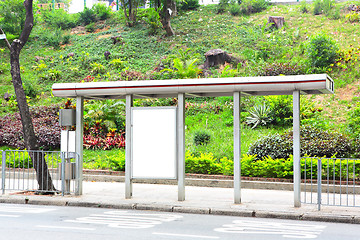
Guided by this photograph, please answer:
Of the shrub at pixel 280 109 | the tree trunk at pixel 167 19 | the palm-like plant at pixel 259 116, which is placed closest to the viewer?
the palm-like plant at pixel 259 116

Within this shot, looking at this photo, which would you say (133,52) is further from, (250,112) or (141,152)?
(141,152)

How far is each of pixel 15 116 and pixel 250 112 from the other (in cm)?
1300

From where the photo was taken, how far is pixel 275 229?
9.25 metres

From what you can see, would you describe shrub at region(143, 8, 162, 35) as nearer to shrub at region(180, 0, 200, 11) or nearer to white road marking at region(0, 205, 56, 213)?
shrub at region(180, 0, 200, 11)

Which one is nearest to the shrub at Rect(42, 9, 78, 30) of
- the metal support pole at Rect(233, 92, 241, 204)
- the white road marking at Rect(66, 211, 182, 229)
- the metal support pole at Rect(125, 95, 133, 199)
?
the metal support pole at Rect(125, 95, 133, 199)

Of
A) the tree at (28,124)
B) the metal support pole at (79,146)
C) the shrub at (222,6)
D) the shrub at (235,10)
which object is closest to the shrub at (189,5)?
the shrub at (222,6)

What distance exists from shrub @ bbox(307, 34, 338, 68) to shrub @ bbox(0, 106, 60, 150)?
48.5 feet

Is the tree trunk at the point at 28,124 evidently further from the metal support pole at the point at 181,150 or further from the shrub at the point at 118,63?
A: the shrub at the point at 118,63

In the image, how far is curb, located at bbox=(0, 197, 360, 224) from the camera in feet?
34.0

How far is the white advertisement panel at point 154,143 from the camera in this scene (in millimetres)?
12609

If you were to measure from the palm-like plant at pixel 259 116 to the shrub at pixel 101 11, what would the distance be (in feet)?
91.2

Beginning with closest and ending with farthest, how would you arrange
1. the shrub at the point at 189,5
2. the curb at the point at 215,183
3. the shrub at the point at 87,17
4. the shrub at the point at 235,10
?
the curb at the point at 215,183
the shrub at the point at 235,10
the shrub at the point at 189,5
the shrub at the point at 87,17

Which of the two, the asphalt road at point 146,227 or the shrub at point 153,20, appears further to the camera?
the shrub at point 153,20

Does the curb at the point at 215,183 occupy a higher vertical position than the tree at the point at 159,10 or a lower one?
lower
